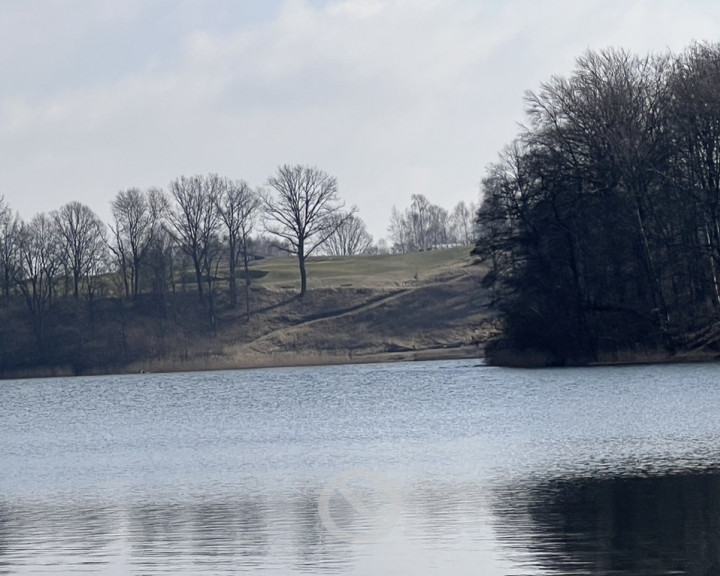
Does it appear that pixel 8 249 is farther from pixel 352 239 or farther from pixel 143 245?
pixel 352 239

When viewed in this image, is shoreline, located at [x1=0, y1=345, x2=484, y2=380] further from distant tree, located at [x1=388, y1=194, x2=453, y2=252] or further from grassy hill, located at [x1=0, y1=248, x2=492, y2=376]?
distant tree, located at [x1=388, y1=194, x2=453, y2=252]

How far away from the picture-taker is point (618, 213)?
55188mm

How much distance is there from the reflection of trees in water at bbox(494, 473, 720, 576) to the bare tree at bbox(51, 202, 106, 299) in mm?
84066

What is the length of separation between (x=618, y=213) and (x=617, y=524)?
41705mm

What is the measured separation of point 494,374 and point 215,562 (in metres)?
38.9

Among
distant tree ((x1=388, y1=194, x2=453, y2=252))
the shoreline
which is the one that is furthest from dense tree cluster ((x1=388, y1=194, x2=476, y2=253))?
the shoreline

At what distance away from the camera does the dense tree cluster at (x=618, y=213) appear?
5272 centimetres

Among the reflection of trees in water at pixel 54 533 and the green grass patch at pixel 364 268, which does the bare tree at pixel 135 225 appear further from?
the reflection of trees in water at pixel 54 533

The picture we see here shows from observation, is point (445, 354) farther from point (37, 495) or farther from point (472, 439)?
point (37, 495)

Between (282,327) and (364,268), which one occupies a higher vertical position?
(364,268)

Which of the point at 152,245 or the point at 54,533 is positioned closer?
the point at 54,533

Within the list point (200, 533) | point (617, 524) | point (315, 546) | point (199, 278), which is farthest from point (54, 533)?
point (199, 278)

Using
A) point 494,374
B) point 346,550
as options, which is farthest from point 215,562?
point 494,374

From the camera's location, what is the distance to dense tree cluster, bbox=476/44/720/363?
52.7m
